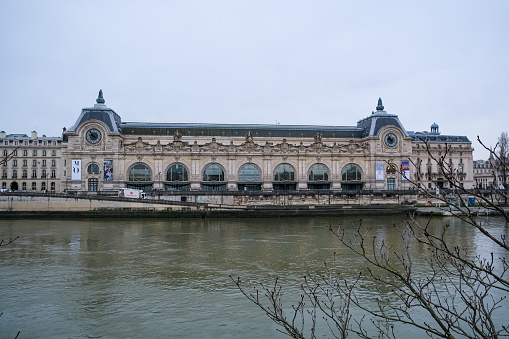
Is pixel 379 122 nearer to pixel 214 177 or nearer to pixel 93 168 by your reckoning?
pixel 214 177

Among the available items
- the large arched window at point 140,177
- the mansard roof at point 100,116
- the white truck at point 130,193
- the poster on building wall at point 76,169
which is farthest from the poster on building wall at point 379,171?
the poster on building wall at point 76,169

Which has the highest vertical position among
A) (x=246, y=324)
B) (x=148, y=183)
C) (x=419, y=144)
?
(x=419, y=144)

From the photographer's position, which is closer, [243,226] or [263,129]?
[243,226]

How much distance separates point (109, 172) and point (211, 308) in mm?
51587

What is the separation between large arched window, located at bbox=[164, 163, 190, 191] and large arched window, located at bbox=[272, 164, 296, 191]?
13747mm

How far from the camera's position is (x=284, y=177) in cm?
6575

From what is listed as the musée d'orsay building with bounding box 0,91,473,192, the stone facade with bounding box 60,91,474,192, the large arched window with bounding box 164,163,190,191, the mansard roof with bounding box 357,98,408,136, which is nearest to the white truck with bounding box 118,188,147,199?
the musée d'orsay building with bounding box 0,91,473,192

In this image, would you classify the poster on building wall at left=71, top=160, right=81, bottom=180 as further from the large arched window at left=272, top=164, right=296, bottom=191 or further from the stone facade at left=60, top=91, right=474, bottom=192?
the large arched window at left=272, top=164, right=296, bottom=191

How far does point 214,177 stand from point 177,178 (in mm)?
5663

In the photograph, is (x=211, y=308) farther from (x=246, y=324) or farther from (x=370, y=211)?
(x=370, y=211)

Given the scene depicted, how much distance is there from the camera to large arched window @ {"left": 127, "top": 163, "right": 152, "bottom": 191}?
63125 mm

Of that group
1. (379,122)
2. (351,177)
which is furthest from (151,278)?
(379,122)

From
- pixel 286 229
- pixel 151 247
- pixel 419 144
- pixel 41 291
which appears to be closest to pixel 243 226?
pixel 286 229

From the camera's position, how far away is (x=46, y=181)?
262ft
